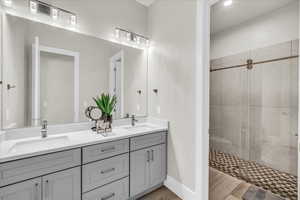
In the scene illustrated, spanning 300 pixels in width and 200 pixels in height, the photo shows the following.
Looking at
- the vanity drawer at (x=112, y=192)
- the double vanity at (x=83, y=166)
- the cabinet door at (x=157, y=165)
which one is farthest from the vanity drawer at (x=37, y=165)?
the cabinet door at (x=157, y=165)

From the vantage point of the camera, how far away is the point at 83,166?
128 cm

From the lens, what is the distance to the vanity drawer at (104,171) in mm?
1307

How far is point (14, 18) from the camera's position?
1.43 meters

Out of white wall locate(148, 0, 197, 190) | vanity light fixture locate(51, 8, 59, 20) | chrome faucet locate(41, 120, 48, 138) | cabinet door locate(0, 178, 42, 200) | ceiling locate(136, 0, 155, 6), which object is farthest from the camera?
ceiling locate(136, 0, 155, 6)

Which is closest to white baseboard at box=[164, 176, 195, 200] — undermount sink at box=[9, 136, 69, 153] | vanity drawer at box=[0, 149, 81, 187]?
vanity drawer at box=[0, 149, 81, 187]

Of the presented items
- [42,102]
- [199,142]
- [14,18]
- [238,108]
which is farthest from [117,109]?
[238,108]

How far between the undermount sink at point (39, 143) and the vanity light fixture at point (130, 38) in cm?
154

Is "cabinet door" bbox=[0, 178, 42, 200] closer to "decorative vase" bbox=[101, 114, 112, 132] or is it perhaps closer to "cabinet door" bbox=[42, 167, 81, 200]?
"cabinet door" bbox=[42, 167, 81, 200]

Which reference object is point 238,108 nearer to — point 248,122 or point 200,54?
point 248,122

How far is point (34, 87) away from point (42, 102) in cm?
18

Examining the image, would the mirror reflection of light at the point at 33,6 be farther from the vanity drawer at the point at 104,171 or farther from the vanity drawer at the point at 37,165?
the vanity drawer at the point at 104,171

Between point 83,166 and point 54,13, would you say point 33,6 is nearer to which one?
point 54,13

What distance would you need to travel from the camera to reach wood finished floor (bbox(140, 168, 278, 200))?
1750mm

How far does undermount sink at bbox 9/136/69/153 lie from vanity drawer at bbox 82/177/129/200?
56 cm
